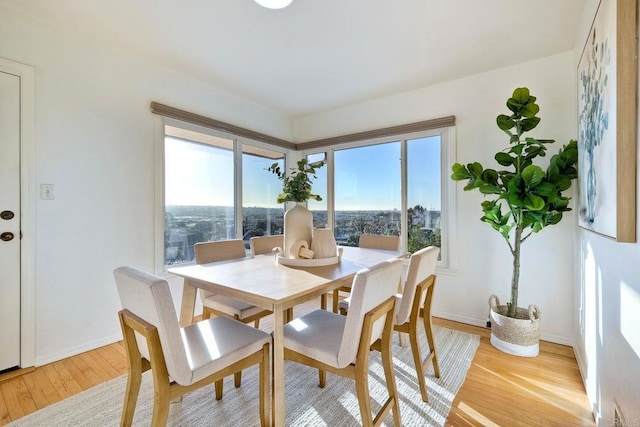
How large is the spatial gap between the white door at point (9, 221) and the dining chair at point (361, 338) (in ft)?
6.47

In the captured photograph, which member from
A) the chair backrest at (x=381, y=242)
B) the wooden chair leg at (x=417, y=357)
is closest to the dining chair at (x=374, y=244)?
the chair backrest at (x=381, y=242)

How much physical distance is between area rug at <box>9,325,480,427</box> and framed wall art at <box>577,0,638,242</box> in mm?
1237

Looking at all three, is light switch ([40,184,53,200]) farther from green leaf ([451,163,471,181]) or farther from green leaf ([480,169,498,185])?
green leaf ([480,169,498,185])

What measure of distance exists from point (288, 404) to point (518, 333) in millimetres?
1798

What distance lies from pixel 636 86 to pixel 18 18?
3378 mm

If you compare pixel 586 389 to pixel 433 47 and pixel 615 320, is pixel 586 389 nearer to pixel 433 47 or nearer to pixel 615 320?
pixel 615 320

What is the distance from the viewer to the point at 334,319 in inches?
62.1

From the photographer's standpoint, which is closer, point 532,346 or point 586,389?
point 586,389

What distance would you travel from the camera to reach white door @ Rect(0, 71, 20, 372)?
6.19ft

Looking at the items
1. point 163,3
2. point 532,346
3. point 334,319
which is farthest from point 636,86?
point 163,3

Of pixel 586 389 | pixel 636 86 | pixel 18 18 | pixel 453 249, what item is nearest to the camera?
pixel 636 86

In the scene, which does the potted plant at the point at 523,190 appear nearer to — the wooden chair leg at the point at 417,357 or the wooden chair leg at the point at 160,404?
the wooden chair leg at the point at 417,357

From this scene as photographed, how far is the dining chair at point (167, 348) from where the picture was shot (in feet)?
3.35

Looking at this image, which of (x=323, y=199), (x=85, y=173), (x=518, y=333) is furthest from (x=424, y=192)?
(x=85, y=173)
